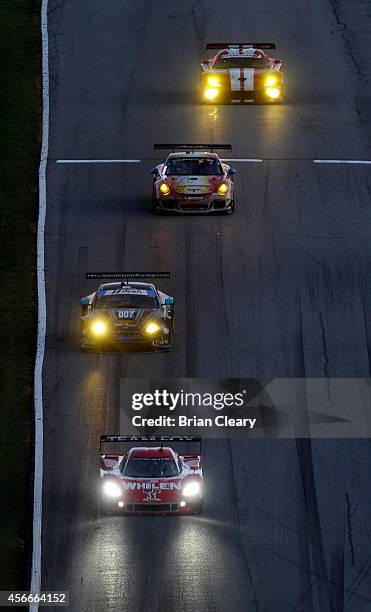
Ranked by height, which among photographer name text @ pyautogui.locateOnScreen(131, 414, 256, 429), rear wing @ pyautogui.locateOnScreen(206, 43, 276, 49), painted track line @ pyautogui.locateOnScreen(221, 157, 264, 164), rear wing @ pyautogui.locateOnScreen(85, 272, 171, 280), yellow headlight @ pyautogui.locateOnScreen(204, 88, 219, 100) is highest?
rear wing @ pyautogui.locateOnScreen(206, 43, 276, 49)

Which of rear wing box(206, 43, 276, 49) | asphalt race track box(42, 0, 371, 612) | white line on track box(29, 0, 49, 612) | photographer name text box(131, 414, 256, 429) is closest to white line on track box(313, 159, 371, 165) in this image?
asphalt race track box(42, 0, 371, 612)

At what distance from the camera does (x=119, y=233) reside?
41.2m

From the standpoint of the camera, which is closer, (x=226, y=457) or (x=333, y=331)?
(x=226, y=457)

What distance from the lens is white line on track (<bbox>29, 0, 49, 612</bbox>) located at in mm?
28562

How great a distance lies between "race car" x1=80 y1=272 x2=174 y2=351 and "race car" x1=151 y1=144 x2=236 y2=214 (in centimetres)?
659

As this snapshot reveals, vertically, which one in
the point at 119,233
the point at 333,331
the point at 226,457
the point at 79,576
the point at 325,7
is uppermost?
the point at 325,7

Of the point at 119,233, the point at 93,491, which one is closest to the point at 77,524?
the point at 93,491

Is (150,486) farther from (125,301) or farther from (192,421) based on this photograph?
(125,301)

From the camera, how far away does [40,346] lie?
116ft

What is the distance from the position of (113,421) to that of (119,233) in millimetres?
9535

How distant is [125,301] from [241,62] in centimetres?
1612

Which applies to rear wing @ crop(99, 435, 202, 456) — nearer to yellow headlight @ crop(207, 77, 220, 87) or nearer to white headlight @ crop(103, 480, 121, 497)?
white headlight @ crop(103, 480, 121, 497)

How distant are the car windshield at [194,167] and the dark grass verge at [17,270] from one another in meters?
3.50

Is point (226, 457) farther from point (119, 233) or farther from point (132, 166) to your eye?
point (132, 166)
